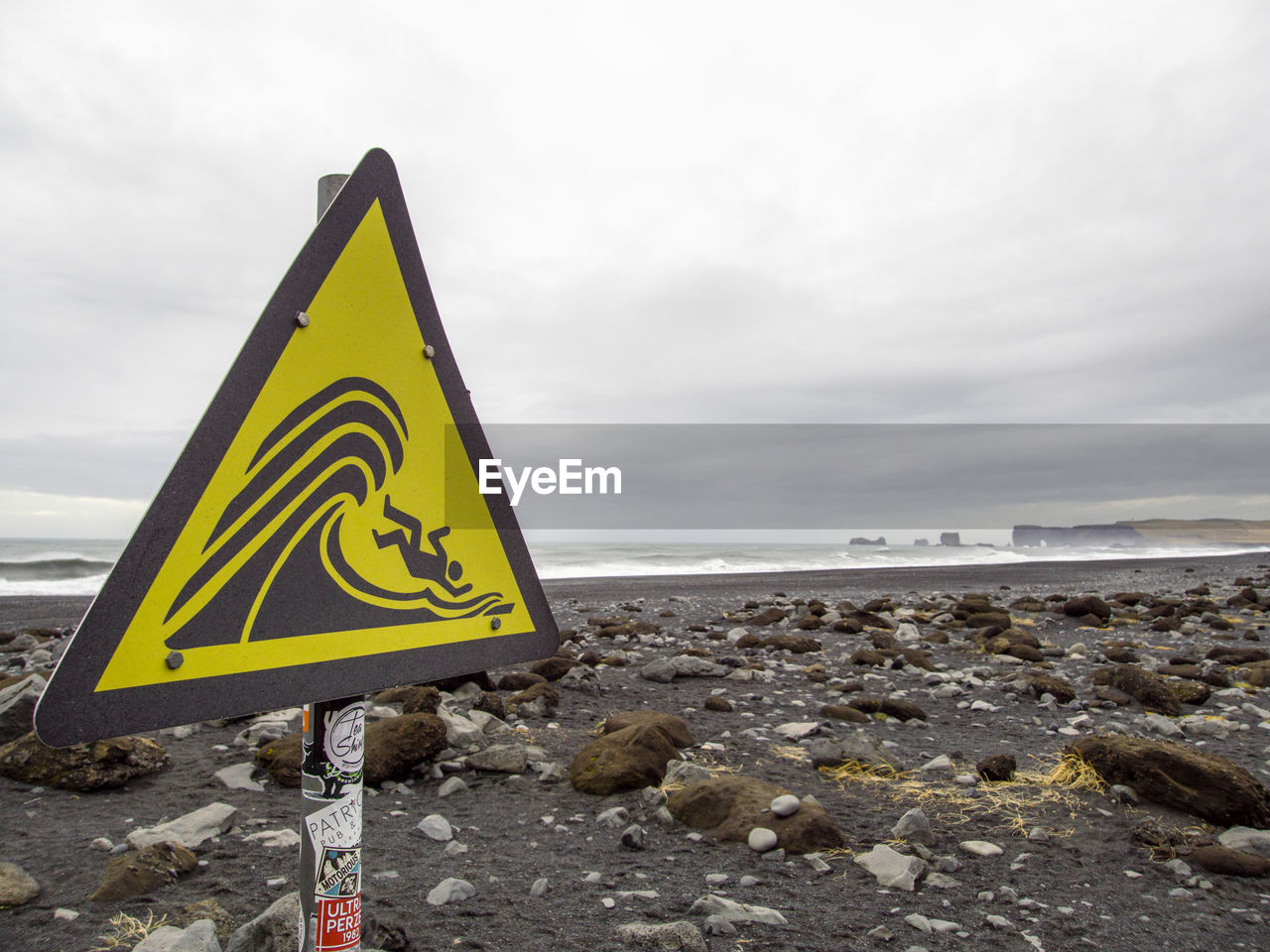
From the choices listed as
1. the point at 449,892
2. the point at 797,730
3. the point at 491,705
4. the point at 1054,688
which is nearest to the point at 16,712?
the point at 491,705

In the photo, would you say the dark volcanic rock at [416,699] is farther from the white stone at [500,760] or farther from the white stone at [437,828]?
the white stone at [437,828]

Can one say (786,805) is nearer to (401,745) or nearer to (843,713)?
(401,745)

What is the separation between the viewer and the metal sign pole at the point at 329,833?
147 centimetres

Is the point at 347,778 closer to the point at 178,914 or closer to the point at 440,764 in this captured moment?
the point at 178,914

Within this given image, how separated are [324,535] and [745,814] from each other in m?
2.61

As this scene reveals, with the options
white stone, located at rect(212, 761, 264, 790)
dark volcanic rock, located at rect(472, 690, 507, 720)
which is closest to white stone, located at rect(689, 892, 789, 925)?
white stone, located at rect(212, 761, 264, 790)

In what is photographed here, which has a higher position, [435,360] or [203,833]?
[435,360]

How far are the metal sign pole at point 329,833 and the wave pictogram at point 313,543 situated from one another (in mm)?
216

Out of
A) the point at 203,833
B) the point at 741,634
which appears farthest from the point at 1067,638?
the point at 203,833

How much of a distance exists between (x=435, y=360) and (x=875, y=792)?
10.9 ft

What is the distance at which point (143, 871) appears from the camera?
2.70 meters

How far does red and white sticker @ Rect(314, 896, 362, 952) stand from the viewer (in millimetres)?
1459

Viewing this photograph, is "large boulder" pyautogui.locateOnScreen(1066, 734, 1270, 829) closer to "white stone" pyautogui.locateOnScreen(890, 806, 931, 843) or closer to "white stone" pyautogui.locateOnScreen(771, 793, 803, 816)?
"white stone" pyautogui.locateOnScreen(890, 806, 931, 843)

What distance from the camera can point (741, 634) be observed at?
30.6 ft
